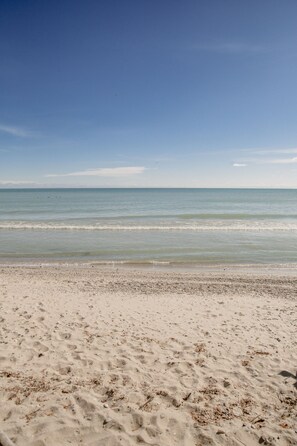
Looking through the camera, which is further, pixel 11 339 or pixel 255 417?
pixel 11 339

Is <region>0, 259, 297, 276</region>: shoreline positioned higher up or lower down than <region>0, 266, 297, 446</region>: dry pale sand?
lower down

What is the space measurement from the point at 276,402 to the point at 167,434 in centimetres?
212

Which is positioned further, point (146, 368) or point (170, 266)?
point (170, 266)

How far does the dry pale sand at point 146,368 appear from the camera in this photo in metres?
4.64

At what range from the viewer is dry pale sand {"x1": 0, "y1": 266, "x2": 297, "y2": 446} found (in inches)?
183

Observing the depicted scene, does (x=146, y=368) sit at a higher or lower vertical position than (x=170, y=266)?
higher

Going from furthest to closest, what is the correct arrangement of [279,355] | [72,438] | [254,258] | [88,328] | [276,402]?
[254,258] < [88,328] < [279,355] < [276,402] < [72,438]

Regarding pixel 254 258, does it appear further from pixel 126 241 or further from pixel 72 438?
pixel 72 438

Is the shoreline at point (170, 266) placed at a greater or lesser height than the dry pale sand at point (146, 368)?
lesser

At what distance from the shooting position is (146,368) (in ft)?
20.7

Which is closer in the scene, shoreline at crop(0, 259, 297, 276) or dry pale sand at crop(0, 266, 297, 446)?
dry pale sand at crop(0, 266, 297, 446)

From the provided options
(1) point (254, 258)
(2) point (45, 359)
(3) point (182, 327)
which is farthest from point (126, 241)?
(2) point (45, 359)

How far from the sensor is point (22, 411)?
4867mm

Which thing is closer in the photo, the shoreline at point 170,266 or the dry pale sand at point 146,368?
the dry pale sand at point 146,368
